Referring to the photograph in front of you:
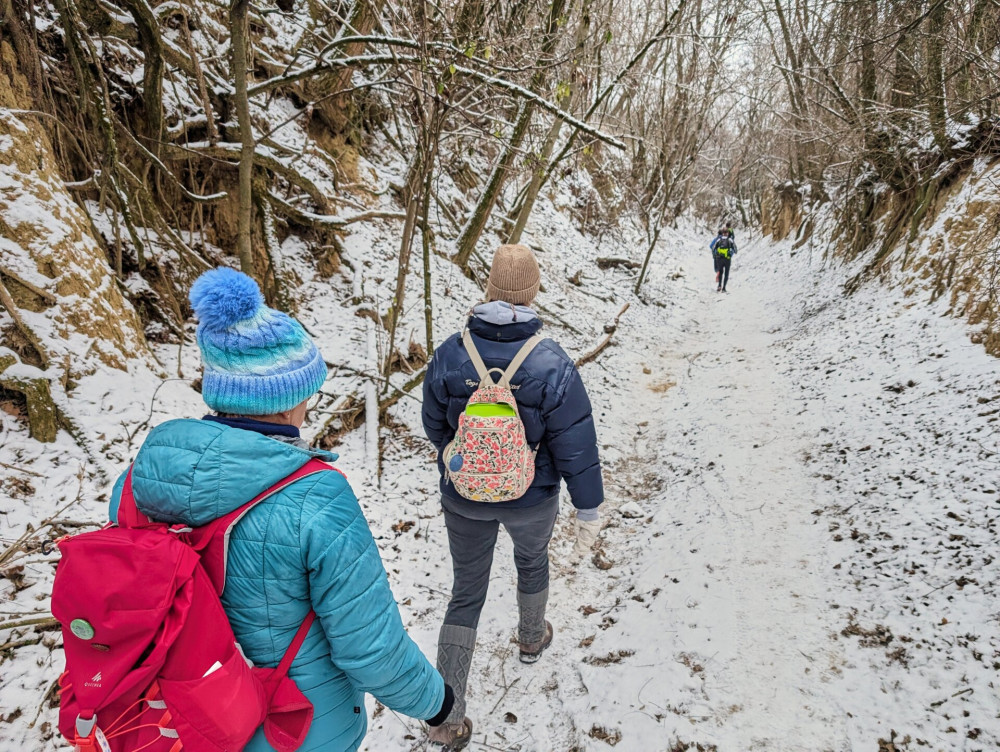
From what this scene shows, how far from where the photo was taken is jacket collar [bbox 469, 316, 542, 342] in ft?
7.18

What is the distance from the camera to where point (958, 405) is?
4406mm

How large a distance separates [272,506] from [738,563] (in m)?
3.57

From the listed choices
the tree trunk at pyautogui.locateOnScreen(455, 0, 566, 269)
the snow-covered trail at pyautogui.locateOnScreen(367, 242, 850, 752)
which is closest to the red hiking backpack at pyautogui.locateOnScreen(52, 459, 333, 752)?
the snow-covered trail at pyautogui.locateOnScreen(367, 242, 850, 752)

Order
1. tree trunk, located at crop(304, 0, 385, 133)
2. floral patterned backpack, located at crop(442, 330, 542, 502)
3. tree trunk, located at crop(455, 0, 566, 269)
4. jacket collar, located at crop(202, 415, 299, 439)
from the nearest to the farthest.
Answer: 1. jacket collar, located at crop(202, 415, 299, 439)
2. floral patterned backpack, located at crop(442, 330, 542, 502)
3. tree trunk, located at crop(304, 0, 385, 133)
4. tree trunk, located at crop(455, 0, 566, 269)

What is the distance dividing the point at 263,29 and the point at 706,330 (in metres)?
9.90

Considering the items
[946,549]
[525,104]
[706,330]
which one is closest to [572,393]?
[946,549]

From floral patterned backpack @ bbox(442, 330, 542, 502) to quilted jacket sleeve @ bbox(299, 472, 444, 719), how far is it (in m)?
0.84

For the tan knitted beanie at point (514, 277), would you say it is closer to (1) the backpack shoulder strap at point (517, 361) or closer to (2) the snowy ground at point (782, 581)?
(1) the backpack shoulder strap at point (517, 361)

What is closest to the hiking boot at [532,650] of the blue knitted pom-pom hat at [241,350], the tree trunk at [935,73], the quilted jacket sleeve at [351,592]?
the quilted jacket sleeve at [351,592]

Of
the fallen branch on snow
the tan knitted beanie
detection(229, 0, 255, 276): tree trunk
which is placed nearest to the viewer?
the tan knitted beanie

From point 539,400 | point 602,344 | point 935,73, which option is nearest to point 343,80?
point 602,344

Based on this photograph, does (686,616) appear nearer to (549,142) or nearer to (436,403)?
(436,403)

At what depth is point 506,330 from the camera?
2.19m

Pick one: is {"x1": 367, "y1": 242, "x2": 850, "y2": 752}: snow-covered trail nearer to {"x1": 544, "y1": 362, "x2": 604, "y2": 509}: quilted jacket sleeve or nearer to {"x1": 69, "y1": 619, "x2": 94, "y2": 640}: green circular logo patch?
{"x1": 544, "y1": 362, "x2": 604, "y2": 509}: quilted jacket sleeve
